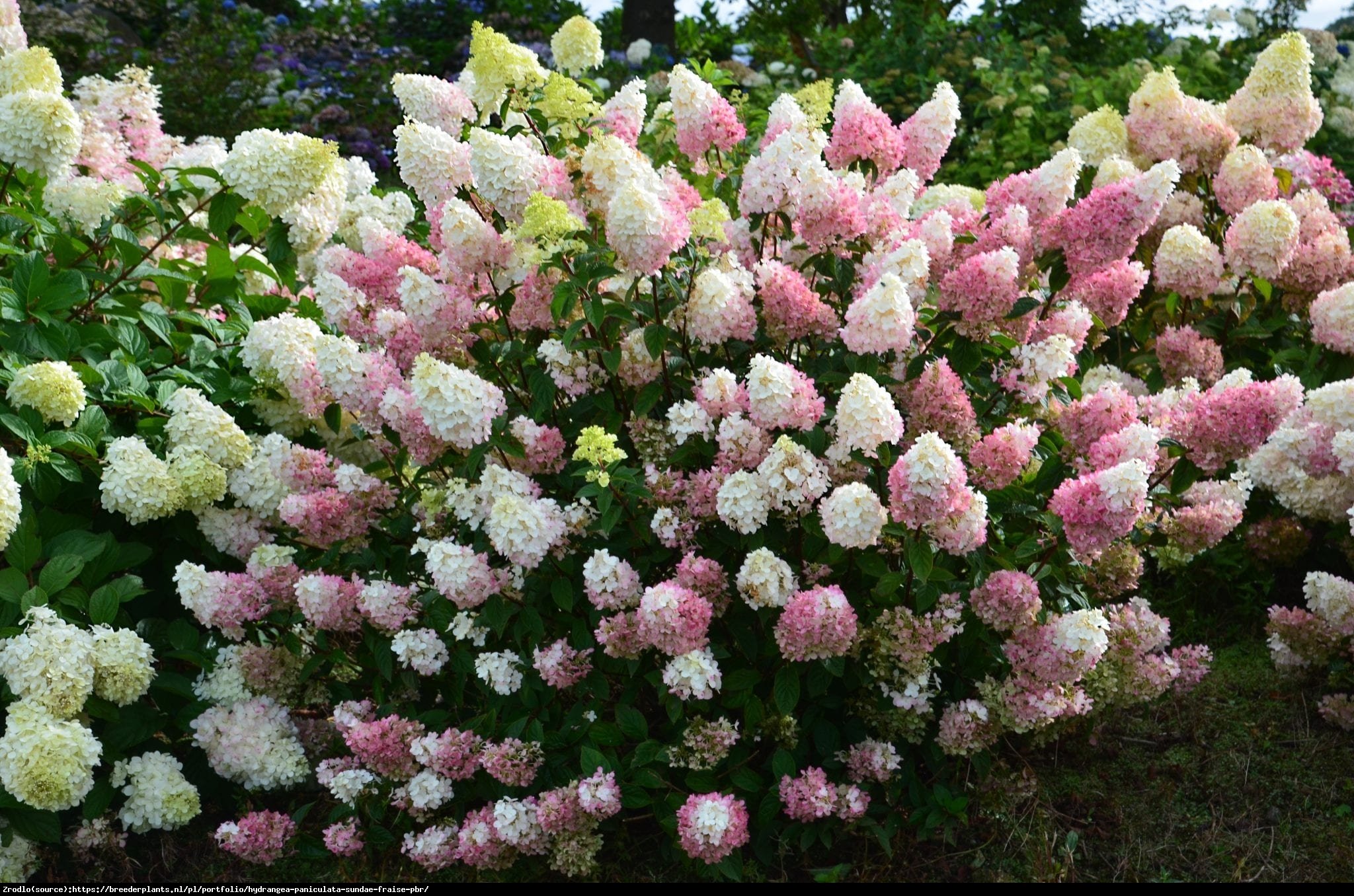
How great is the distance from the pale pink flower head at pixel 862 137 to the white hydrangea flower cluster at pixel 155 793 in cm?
243

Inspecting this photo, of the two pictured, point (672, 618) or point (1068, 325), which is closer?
point (672, 618)

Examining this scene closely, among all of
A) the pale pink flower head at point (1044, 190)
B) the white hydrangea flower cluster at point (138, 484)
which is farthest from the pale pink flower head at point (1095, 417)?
the white hydrangea flower cluster at point (138, 484)

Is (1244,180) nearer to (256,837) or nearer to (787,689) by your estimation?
(787,689)

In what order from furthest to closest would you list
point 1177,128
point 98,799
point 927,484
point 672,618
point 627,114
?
1. point 1177,128
2. point 627,114
3. point 98,799
4. point 672,618
5. point 927,484

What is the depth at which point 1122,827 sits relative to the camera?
329cm

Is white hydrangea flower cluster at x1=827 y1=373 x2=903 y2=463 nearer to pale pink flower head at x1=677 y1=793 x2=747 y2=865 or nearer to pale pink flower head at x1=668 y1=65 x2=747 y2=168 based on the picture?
pale pink flower head at x1=677 y1=793 x2=747 y2=865

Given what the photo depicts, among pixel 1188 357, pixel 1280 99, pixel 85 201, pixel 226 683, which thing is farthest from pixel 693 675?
pixel 1280 99

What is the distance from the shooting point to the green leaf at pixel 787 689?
116 inches

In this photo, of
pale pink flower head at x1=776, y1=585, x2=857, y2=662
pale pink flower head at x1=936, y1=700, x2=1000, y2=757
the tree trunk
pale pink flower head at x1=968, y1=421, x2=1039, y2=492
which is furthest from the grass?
the tree trunk

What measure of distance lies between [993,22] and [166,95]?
6287mm

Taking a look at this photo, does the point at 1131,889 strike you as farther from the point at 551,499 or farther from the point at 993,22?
the point at 993,22

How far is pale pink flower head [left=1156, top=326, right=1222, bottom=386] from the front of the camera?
13.3ft

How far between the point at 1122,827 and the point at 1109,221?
5.14 ft

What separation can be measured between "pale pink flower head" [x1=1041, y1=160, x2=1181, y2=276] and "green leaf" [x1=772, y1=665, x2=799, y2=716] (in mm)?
1277
